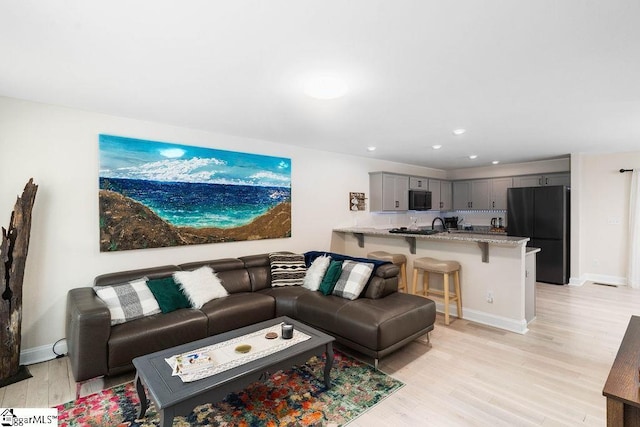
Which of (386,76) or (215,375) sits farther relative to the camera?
(386,76)

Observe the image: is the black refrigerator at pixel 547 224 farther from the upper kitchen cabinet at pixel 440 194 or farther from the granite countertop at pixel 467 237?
the granite countertop at pixel 467 237

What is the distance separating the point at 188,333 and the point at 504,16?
3.28 m

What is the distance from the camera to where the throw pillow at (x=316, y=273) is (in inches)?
149

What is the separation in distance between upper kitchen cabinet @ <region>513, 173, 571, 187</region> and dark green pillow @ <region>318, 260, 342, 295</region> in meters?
5.15

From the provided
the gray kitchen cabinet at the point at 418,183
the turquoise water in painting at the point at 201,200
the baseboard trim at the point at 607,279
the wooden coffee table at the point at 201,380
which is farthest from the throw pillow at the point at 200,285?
the baseboard trim at the point at 607,279

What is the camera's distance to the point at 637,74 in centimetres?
226

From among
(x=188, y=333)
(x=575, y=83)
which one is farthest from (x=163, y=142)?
(x=575, y=83)

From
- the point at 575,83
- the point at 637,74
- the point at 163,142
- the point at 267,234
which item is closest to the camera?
the point at 637,74

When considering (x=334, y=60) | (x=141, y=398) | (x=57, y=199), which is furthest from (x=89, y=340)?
(x=334, y=60)

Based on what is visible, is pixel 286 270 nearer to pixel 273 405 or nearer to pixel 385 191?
pixel 273 405

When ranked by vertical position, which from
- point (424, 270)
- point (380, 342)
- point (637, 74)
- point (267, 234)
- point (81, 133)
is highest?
point (637, 74)

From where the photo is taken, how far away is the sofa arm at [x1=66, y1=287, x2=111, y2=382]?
2.39 m

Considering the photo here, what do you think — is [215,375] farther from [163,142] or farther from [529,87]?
[529,87]

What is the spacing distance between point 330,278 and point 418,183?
13.5 feet
